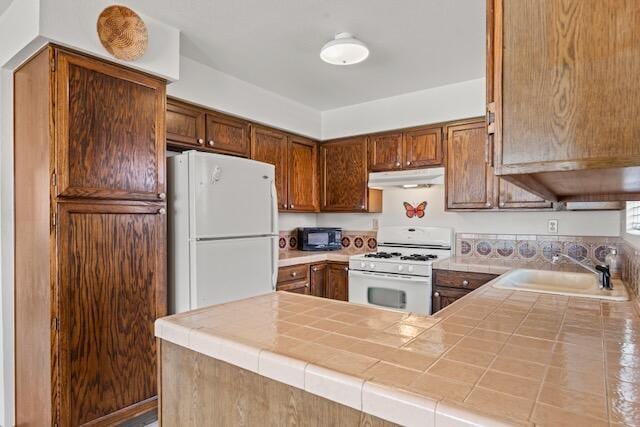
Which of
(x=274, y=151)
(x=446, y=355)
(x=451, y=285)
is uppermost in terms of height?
(x=274, y=151)

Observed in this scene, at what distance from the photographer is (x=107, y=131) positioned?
196cm

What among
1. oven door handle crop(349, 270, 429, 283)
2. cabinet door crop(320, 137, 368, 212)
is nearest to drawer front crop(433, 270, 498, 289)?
oven door handle crop(349, 270, 429, 283)

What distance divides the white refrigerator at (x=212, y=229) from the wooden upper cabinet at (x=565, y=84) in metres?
1.91

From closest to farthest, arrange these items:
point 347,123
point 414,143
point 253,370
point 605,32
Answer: point 605,32 < point 253,370 < point 414,143 < point 347,123

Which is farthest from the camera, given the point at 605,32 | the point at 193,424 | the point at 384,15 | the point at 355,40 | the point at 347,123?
the point at 347,123

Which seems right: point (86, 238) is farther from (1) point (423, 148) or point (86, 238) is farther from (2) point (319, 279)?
(1) point (423, 148)

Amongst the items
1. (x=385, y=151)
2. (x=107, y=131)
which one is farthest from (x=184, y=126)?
(x=385, y=151)

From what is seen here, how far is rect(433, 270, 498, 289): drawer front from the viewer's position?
2.66 metres

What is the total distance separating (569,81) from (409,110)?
9.39ft

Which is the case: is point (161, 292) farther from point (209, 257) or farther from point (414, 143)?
point (414, 143)

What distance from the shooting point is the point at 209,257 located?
2.31 meters

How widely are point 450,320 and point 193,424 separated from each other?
0.86 meters

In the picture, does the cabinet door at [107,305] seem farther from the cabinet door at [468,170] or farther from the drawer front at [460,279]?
the cabinet door at [468,170]

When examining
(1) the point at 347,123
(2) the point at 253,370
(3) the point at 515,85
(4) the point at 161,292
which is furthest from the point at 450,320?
(1) the point at 347,123
